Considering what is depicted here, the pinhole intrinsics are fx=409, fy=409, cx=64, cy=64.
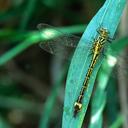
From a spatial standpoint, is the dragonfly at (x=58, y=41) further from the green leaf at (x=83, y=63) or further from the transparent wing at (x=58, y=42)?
the green leaf at (x=83, y=63)

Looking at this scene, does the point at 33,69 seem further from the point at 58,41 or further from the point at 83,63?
the point at 83,63

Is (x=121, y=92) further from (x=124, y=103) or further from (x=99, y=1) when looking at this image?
(x=99, y=1)

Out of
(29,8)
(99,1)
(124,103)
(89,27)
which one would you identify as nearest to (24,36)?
(29,8)

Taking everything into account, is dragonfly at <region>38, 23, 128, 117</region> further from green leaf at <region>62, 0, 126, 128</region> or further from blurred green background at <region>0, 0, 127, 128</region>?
blurred green background at <region>0, 0, 127, 128</region>

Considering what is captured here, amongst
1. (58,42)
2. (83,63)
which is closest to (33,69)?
(58,42)

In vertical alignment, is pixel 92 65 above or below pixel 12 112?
above

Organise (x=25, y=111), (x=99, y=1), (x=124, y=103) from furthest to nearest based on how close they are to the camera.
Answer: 1. (x=25, y=111)
2. (x=99, y=1)
3. (x=124, y=103)

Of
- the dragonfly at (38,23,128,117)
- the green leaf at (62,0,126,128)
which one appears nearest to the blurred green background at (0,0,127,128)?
the dragonfly at (38,23,128,117)
